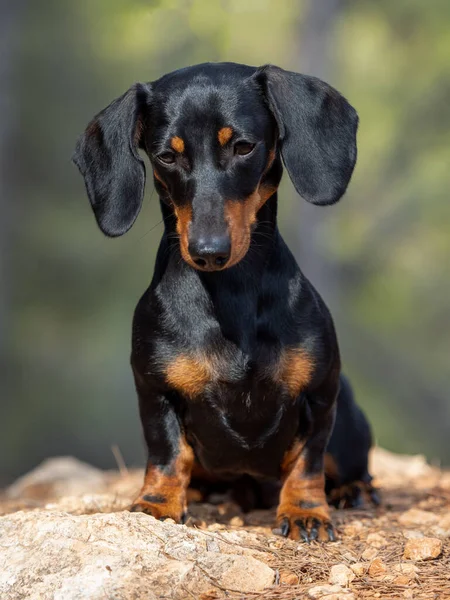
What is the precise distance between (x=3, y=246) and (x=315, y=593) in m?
13.9

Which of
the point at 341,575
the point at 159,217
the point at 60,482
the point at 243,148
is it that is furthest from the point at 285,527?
the point at 159,217

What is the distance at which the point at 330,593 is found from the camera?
343cm

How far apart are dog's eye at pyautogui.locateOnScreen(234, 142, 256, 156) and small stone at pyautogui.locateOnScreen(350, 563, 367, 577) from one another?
5.69 ft

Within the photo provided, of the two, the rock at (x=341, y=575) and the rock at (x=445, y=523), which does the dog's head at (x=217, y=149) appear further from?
the rock at (x=445, y=523)

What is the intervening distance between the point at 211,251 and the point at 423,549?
4.73 feet

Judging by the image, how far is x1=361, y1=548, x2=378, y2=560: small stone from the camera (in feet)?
12.9

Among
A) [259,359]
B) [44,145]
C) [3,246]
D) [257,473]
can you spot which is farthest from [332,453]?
[44,145]

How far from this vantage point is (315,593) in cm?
344

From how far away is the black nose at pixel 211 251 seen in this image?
12.6ft

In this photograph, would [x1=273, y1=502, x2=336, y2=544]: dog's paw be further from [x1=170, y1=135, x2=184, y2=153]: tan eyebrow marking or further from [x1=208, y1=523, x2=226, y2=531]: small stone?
[x1=170, y1=135, x2=184, y2=153]: tan eyebrow marking

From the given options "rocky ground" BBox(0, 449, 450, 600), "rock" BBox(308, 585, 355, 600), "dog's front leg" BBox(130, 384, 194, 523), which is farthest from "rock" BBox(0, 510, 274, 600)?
"dog's front leg" BBox(130, 384, 194, 523)

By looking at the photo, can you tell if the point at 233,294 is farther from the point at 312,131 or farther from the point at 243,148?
the point at 312,131

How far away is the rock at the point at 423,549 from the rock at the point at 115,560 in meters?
0.63

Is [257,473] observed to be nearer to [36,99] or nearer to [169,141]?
[169,141]
